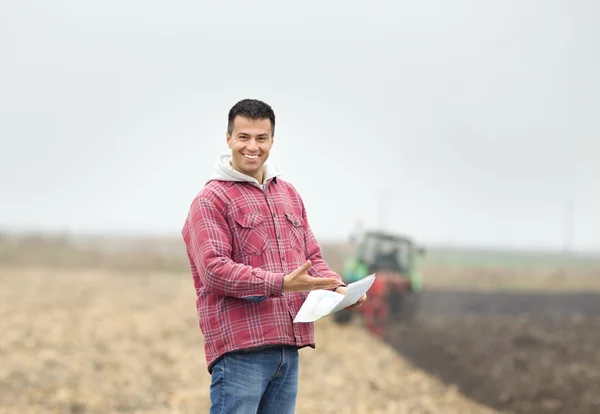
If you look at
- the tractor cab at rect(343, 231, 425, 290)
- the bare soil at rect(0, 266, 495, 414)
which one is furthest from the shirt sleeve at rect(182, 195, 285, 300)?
the tractor cab at rect(343, 231, 425, 290)

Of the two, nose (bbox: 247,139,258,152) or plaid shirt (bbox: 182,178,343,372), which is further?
nose (bbox: 247,139,258,152)

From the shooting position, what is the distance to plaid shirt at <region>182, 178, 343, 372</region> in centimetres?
261

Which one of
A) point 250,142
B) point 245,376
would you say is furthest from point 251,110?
point 245,376

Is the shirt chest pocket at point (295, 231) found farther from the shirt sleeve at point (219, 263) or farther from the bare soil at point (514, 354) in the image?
the bare soil at point (514, 354)

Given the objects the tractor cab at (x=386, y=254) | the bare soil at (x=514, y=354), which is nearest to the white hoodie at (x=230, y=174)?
the bare soil at (x=514, y=354)

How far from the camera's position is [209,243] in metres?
2.66

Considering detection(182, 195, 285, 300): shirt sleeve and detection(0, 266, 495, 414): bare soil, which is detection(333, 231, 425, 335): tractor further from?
detection(182, 195, 285, 300): shirt sleeve

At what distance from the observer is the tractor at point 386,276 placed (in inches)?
481

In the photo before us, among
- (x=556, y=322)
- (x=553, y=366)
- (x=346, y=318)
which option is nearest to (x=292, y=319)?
(x=553, y=366)

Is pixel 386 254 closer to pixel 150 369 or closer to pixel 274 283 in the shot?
pixel 150 369

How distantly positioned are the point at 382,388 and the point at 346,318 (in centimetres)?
442

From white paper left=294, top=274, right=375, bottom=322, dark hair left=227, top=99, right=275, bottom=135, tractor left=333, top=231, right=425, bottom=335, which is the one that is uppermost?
dark hair left=227, top=99, right=275, bottom=135

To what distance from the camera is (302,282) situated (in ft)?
8.48

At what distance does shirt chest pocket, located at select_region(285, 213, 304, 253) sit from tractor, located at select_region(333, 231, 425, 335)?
8821 millimetres
